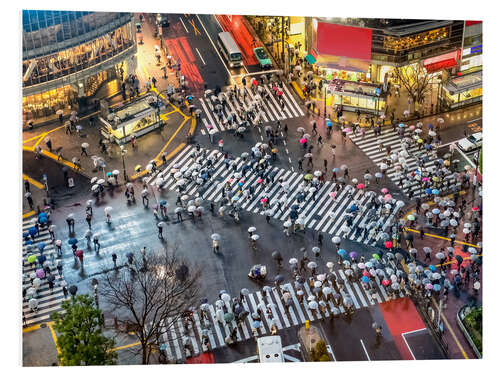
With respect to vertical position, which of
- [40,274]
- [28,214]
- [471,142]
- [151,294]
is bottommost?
[151,294]

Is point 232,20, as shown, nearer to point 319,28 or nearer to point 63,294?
point 319,28

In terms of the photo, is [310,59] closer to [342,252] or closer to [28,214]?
[342,252]

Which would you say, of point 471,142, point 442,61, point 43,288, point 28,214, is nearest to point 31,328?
point 43,288

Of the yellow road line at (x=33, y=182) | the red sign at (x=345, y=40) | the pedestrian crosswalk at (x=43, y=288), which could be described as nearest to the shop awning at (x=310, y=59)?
the red sign at (x=345, y=40)

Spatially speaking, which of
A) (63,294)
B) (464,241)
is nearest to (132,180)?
(63,294)

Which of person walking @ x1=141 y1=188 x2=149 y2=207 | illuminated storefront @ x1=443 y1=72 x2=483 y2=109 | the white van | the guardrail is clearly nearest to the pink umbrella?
person walking @ x1=141 y1=188 x2=149 y2=207

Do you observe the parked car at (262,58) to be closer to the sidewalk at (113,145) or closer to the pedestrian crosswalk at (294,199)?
the sidewalk at (113,145)
